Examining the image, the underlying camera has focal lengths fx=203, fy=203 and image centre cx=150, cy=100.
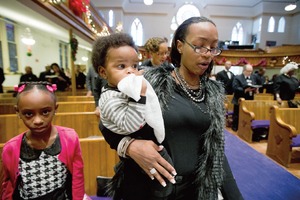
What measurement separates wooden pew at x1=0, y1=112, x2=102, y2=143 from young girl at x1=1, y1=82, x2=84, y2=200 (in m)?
1.57

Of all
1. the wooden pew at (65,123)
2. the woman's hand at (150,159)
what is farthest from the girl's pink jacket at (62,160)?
the wooden pew at (65,123)

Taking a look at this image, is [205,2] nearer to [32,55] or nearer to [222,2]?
[222,2]

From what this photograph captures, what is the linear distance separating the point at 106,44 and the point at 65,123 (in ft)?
7.19

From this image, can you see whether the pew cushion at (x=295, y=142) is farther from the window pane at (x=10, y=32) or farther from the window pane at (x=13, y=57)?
the window pane at (x=13, y=57)

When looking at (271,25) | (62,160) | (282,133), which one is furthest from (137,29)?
(62,160)

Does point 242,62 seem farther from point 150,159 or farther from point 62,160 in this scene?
point 150,159

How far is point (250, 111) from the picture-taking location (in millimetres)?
4707

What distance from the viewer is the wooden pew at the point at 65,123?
260cm

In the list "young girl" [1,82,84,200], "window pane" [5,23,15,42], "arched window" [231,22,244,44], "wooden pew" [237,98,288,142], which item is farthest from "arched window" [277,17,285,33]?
"young girl" [1,82,84,200]

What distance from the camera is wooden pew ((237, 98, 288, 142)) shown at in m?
4.57

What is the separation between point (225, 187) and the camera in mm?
964

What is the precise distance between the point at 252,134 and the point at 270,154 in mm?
820

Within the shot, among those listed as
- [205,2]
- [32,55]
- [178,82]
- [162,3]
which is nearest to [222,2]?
[205,2]

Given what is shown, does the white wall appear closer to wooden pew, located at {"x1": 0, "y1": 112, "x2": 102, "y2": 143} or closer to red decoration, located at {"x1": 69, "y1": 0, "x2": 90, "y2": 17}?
red decoration, located at {"x1": 69, "y1": 0, "x2": 90, "y2": 17}
